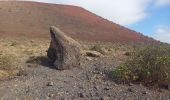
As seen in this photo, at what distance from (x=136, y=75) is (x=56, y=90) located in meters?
2.22

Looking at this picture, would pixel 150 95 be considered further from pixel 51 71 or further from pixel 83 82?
pixel 51 71

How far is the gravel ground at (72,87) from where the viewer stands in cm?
1110

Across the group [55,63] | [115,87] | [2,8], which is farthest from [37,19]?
[115,87]

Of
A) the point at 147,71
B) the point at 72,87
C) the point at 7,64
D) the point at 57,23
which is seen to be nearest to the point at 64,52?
the point at 7,64

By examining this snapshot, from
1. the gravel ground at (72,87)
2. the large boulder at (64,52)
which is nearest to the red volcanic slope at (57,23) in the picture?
the large boulder at (64,52)

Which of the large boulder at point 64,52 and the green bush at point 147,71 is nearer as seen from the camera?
the green bush at point 147,71

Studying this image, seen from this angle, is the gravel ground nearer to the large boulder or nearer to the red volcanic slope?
the large boulder

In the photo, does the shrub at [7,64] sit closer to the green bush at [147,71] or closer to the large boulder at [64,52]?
the large boulder at [64,52]

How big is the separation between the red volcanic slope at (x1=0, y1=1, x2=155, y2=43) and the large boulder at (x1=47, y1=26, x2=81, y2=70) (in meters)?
16.3

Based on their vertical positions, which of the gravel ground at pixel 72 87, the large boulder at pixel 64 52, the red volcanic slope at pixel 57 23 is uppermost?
Answer: the large boulder at pixel 64 52

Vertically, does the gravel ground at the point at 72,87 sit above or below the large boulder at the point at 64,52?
below

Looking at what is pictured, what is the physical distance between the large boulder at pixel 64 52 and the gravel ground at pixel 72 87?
31 cm

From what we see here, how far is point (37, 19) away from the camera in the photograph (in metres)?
38.6

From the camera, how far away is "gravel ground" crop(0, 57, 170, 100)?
36.4 ft
